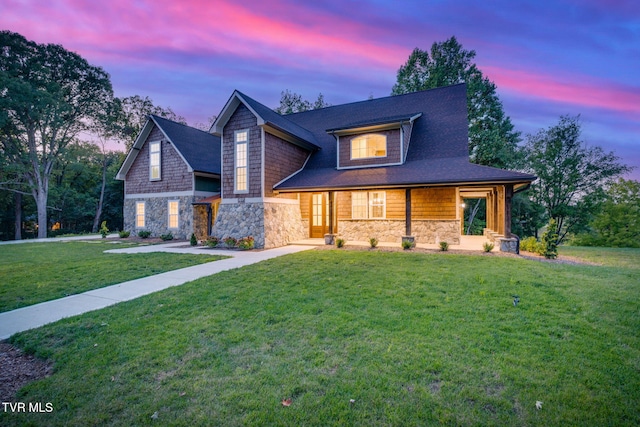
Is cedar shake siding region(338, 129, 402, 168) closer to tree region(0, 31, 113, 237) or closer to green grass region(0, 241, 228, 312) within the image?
green grass region(0, 241, 228, 312)

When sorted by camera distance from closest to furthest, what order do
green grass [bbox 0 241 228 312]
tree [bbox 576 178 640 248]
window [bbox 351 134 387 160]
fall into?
green grass [bbox 0 241 228 312] < window [bbox 351 134 387 160] < tree [bbox 576 178 640 248]

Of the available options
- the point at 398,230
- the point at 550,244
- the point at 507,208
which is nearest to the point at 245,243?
the point at 398,230

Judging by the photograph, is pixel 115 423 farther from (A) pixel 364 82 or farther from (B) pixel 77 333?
(A) pixel 364 82

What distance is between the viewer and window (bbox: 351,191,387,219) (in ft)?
45.4

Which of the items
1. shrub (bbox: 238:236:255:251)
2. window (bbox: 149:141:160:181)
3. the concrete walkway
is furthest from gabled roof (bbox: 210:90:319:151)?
the concrete walkway

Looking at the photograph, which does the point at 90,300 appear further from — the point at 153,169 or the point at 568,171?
the point at 568,171

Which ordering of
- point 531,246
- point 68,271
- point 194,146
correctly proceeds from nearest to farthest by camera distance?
1. point 68,271
2. point 531,246
3. point 194,146

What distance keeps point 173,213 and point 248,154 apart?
727 cm

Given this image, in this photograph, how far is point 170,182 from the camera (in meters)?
16.9

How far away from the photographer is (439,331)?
3783mm

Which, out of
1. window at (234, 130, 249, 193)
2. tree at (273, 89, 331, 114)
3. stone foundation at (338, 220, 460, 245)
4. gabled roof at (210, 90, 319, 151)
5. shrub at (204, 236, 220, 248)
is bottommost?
shrub at (204, 236, 220, 248)

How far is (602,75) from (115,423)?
2134 centimetres

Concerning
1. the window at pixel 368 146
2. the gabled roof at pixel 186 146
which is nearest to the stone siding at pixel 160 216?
the gabled roof at pixel 186 146

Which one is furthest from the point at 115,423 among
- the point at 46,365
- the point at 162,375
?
the point at 46,365
